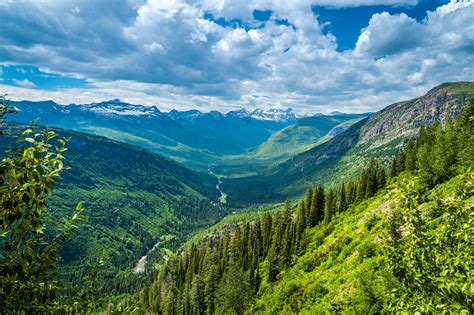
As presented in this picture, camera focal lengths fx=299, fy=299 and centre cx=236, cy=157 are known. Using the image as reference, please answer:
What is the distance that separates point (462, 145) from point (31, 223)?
83.1 m

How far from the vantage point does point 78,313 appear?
368 inches

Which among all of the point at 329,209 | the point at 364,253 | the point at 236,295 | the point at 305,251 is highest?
the point at 364,253

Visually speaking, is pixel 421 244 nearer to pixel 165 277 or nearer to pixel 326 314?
pixel 326 314

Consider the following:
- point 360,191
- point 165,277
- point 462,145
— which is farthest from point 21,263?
point 165,277

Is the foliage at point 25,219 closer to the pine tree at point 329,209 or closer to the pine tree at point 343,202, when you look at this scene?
the pine tree at point 329,209

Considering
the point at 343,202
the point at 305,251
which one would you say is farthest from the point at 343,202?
the point at 305,251

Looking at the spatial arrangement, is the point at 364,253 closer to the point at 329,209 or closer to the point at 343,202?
the point at 329,209

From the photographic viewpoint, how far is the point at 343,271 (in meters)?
52.3

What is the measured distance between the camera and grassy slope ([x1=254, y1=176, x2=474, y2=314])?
38594 millimetres

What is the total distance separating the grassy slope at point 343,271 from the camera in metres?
38.6

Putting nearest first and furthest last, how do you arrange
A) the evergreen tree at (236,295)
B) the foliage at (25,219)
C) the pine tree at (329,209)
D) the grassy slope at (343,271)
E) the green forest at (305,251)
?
1. the foliage at (25,219)
2. the green forest at (305,251)
3. the grassy slope at (343,271)
4. the evergreen tree at (236,295)
5. the pine tree at (329,209)

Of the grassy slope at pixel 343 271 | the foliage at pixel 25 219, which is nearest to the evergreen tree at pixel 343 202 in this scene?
the grassy slope at pixel 343 271

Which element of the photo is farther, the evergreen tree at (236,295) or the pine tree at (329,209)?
the pine tree at (329,209)

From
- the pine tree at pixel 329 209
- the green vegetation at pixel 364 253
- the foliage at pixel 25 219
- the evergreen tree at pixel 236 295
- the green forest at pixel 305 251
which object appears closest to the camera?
the foliage at pixel 25 219
